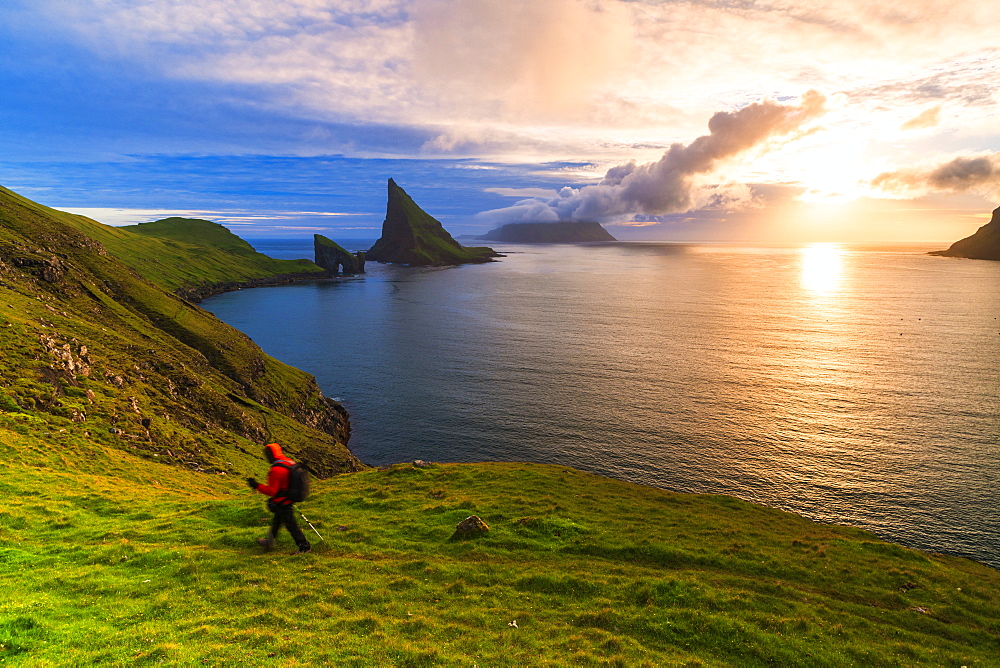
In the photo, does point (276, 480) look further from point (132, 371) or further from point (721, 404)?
point (721, 404)

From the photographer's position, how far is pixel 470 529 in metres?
28.5

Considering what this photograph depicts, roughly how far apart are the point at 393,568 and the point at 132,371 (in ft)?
159

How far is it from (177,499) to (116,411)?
1836cm

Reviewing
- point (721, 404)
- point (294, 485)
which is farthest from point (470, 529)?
point (721, 404)

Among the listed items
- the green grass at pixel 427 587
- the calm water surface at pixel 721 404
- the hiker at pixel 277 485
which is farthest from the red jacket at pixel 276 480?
the calm water surface at pixel 721 404

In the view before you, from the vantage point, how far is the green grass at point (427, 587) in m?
15.9

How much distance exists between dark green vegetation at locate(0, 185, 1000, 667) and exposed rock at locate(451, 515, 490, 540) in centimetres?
60

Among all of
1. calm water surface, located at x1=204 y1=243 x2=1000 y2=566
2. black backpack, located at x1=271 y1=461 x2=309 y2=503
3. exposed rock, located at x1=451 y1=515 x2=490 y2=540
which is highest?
black backpack, located at x1=271 y1=461 x2=309 y2=503

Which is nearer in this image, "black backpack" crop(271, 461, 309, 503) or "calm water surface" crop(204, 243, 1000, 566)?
"black backpack" crop(271, 461, 309, 503)

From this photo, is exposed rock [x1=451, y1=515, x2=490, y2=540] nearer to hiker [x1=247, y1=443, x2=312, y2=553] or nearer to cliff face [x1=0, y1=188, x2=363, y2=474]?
hiker [x1=247, y1=443, x2=312, y2=553]

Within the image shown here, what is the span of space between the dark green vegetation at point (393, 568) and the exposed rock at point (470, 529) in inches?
23.7

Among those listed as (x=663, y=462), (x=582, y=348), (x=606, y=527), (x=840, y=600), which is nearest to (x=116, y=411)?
(x=606, y=527)

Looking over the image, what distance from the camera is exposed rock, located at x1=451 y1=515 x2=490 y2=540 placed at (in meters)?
28.2

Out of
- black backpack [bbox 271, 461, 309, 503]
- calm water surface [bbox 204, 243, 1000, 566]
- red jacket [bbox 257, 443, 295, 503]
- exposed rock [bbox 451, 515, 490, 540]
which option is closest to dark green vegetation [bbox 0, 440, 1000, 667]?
exposed rock [bbox 451, 515, 490, 540]
